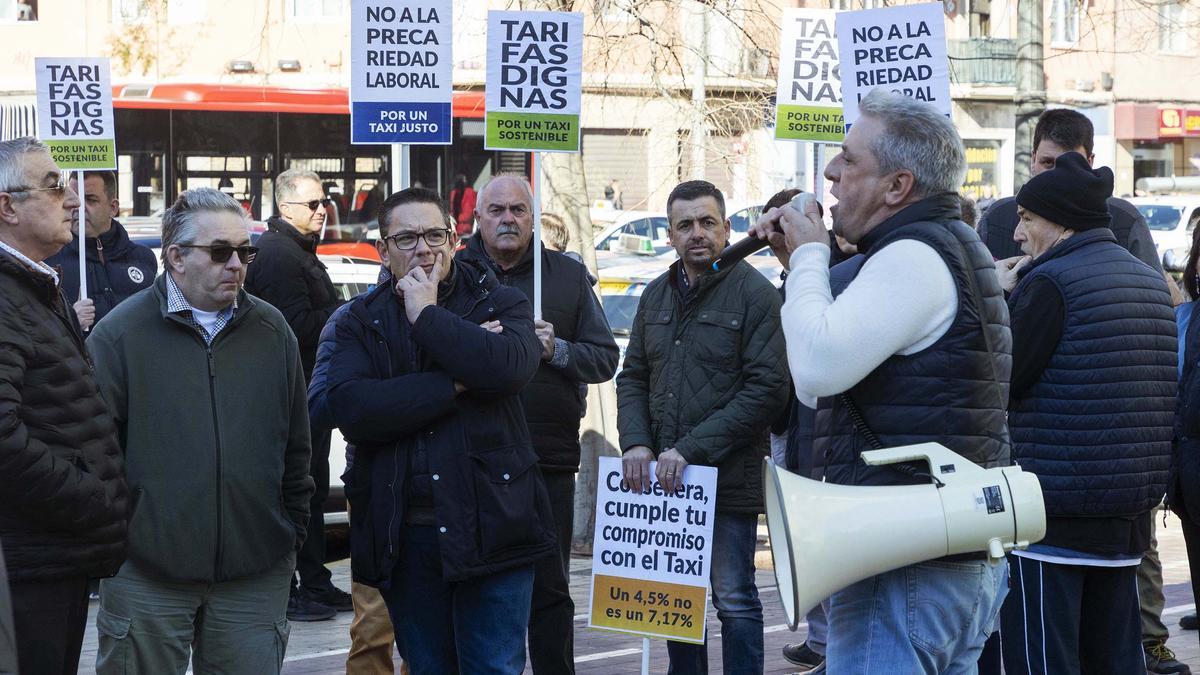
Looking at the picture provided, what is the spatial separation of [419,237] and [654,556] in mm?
1917

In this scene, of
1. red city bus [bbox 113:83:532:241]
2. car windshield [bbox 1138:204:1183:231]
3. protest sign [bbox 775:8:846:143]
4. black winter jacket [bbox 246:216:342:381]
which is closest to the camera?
black winter jacket [bbox 246:216:342:381]

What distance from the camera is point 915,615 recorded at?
12.4 ft

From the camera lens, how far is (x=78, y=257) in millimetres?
8578

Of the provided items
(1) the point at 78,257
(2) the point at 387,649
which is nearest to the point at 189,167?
(1) the point at 78,257

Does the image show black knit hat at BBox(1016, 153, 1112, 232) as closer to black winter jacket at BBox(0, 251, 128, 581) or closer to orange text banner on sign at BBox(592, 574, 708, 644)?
orange text banner on sign at BBox(592, 574, 708, 644)

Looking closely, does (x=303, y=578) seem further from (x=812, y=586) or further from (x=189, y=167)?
(x=189, y=167)

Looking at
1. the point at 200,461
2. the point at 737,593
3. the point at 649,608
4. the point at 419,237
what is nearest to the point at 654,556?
the point at 649,608

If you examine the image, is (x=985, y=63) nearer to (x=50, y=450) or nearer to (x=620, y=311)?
(x=620, y=311)

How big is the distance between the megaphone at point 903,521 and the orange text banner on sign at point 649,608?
95.4 inches

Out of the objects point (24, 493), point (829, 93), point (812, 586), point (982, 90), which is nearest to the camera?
point (812, 586)

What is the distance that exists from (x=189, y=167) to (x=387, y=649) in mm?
17526

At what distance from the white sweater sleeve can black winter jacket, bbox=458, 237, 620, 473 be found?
2638 millimetres

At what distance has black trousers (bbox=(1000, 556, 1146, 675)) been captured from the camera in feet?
16.4

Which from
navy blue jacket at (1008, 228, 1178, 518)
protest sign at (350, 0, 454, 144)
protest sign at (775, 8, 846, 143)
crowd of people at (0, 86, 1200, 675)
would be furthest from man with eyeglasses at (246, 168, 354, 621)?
navy blue jacket at (1008, 228, 1178, 518)
